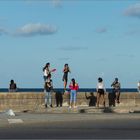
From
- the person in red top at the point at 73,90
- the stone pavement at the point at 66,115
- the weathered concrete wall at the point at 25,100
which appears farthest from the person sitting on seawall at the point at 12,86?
the person in red top at the point at 73,90

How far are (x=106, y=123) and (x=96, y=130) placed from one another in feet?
10.4

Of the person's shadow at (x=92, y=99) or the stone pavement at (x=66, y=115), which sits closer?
the stone pavement at (x=66, y=115)

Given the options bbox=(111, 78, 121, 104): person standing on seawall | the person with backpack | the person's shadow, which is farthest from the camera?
the person's shadow

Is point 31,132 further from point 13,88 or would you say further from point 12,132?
point 13,88

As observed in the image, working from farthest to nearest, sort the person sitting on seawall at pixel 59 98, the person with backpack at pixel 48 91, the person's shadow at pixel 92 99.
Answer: the person's shadow at pixel 92 99 → the person sitting on seawall at pixel 59 98 → the person with backpack at pixel 48 91

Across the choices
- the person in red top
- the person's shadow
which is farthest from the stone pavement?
the person's shadow

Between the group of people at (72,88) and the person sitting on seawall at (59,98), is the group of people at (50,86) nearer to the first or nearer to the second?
the group of people at (72,88)

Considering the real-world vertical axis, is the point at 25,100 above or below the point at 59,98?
below

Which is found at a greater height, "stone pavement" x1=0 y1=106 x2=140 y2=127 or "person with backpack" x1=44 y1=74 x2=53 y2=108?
"person with backpack" x1=44 y1=74 x2=53 y2=108

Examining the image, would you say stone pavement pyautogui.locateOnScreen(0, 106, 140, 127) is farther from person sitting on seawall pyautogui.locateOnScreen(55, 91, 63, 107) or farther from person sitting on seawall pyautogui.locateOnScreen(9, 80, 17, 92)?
person sitting on seawall pyautogui.locateOnScreen(9, 80, 17, 92)

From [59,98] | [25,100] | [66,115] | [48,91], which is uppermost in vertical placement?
[48,91]

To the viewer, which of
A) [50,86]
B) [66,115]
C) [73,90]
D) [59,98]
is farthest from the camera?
[59,98]

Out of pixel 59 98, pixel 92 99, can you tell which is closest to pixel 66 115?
pixel 59 98

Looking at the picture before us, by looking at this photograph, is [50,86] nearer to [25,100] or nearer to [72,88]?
[72,88]
